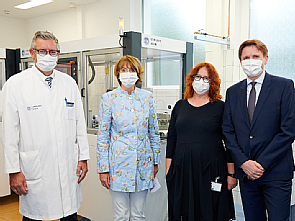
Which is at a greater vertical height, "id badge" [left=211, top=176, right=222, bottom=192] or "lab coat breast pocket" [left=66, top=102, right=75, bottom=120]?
"lab coat breast pocket" [left=66, top=102, right=75, bottom=120]

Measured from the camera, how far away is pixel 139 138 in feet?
6.88

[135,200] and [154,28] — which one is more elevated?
[154,28]

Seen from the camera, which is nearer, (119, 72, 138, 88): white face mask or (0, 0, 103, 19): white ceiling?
(119, 72, 138, 88): white face mask

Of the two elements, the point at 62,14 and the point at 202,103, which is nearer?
the point at 202,103

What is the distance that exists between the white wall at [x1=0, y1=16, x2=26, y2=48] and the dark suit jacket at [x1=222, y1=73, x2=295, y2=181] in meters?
6.10

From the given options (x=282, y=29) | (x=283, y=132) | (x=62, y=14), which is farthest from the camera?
(x=62, y=14)

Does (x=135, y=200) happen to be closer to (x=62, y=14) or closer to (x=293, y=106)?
(x=293, y=106)

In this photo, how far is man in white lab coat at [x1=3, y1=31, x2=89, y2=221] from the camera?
1.79 meters

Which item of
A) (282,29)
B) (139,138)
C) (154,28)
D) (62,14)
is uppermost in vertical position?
(62,14)

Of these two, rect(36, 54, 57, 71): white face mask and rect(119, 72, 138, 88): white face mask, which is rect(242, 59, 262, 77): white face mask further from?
rect(36, 54, 57, 71): white face mask

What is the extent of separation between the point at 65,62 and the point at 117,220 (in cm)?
177

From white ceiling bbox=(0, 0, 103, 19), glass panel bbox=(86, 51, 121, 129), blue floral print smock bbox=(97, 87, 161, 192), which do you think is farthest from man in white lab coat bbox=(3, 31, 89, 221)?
white ceiling bbox=(0, 0, 103, 19)

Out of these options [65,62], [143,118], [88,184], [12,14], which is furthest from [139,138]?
[12,14]

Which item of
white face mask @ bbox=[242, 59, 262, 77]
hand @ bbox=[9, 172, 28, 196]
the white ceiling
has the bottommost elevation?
hand @ bbox=[9, 172, 28, 196]
